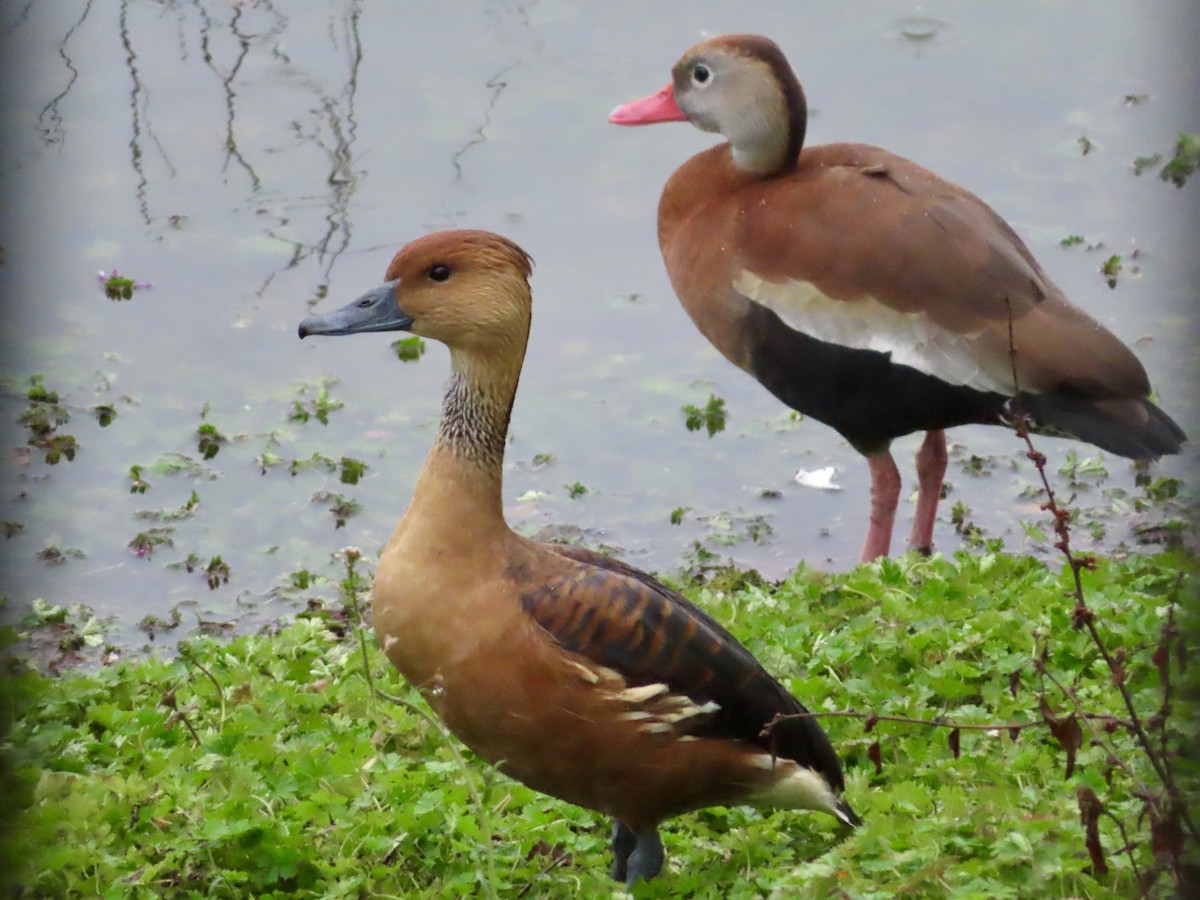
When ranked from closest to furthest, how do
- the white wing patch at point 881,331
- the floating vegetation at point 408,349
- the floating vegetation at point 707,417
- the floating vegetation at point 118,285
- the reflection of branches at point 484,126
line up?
the white wing patch at point 881,331
the floating vegetation at point 707,417
the floating vegetation at point 408,349
the floating vegetation at point 118,285
the reflection of branches at point 484,126

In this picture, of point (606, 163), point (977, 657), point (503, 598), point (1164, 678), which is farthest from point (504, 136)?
point (1164, 678)

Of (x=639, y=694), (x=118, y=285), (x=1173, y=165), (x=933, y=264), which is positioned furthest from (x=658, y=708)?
(x=1173, y=165)

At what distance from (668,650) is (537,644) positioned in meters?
0.33

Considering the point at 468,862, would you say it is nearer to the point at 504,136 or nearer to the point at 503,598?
the point at 503,598

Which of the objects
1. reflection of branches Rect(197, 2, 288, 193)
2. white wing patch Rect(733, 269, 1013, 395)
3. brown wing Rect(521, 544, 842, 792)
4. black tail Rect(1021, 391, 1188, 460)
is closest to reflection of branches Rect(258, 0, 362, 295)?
reflection of branches Rect(197, 2, 288, 193)

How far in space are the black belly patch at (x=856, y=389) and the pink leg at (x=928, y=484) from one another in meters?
0.36

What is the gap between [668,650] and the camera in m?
3.59

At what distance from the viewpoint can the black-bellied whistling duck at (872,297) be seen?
17.7 ft

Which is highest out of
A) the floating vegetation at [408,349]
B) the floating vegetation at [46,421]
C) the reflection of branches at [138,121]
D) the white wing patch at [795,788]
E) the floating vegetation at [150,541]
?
the reflection of branches at [138,121]

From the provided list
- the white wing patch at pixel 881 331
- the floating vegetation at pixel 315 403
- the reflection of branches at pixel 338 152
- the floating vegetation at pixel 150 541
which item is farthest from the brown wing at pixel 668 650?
the reflection of branches at pixel 338 152

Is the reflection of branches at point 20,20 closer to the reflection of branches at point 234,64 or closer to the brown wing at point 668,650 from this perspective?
the reflection of branches at point 234,64

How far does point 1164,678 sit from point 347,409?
540cm

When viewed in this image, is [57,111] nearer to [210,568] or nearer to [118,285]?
[118,285]

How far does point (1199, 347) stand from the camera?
1979 millimetres
